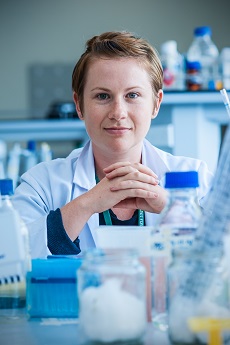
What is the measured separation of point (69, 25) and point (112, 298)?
6.07 meters

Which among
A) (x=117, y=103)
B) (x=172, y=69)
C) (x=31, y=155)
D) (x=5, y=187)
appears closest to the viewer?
(x=5, y=187)

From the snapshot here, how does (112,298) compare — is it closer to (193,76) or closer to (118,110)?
(118,110)

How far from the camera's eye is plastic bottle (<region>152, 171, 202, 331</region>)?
943mm

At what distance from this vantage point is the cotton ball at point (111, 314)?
801 mm

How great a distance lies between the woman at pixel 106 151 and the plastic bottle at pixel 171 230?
1.86ft

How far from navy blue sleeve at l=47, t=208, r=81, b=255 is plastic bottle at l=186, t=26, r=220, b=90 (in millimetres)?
1736

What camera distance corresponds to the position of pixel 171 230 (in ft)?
3.22

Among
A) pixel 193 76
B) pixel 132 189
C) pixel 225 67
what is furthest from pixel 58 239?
pixel 225 67

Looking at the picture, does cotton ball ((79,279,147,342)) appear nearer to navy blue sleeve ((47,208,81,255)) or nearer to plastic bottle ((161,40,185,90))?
navy blue sleeve ((47,208,81,255))

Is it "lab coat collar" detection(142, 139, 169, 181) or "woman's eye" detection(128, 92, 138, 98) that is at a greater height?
"woman's eye" detection(128, 92, 138, 98)

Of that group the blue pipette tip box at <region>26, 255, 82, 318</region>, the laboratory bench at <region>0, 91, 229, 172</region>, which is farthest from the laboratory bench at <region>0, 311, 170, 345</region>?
the laboratory bench at <region>0, 91, 229, 172</region>

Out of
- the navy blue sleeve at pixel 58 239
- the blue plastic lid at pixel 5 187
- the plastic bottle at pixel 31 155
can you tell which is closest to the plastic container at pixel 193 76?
the plastic bottle at pixel 31 155

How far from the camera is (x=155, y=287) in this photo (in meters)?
0.95

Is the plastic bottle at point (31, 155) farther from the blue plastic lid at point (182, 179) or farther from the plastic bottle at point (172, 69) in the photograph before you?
the blue plastic lid at point (182, 179)
